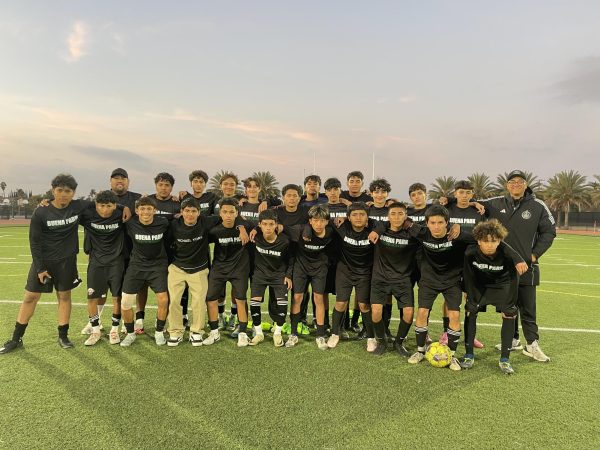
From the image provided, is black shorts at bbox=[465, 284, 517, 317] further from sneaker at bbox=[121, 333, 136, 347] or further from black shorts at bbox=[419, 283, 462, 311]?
sneaker at bbox=[121, 333, 136, 347]

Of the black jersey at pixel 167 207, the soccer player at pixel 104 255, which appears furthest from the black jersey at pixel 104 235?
the black jersey at pixel 167 207

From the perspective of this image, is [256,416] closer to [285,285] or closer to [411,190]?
[285,285]

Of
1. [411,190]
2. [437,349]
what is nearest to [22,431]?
[437,349]

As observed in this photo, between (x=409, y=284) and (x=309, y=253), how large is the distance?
53.3 inches

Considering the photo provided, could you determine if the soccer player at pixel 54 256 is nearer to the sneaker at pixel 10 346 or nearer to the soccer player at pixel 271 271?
the sneaker at pixel 10 346

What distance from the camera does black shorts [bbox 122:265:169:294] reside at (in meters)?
4.79

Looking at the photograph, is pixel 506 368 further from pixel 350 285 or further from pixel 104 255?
pixel 104 255

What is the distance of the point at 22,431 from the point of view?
2.84 metres

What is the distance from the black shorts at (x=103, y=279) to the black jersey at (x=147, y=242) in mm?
245

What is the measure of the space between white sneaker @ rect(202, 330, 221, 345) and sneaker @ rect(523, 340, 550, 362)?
12.6 feet

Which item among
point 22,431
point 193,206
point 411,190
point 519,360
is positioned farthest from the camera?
point 411,190

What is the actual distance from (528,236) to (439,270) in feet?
3.99

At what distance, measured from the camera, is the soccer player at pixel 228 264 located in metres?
4.95

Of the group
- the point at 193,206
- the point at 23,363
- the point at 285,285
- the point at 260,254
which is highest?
the point at 193,206
